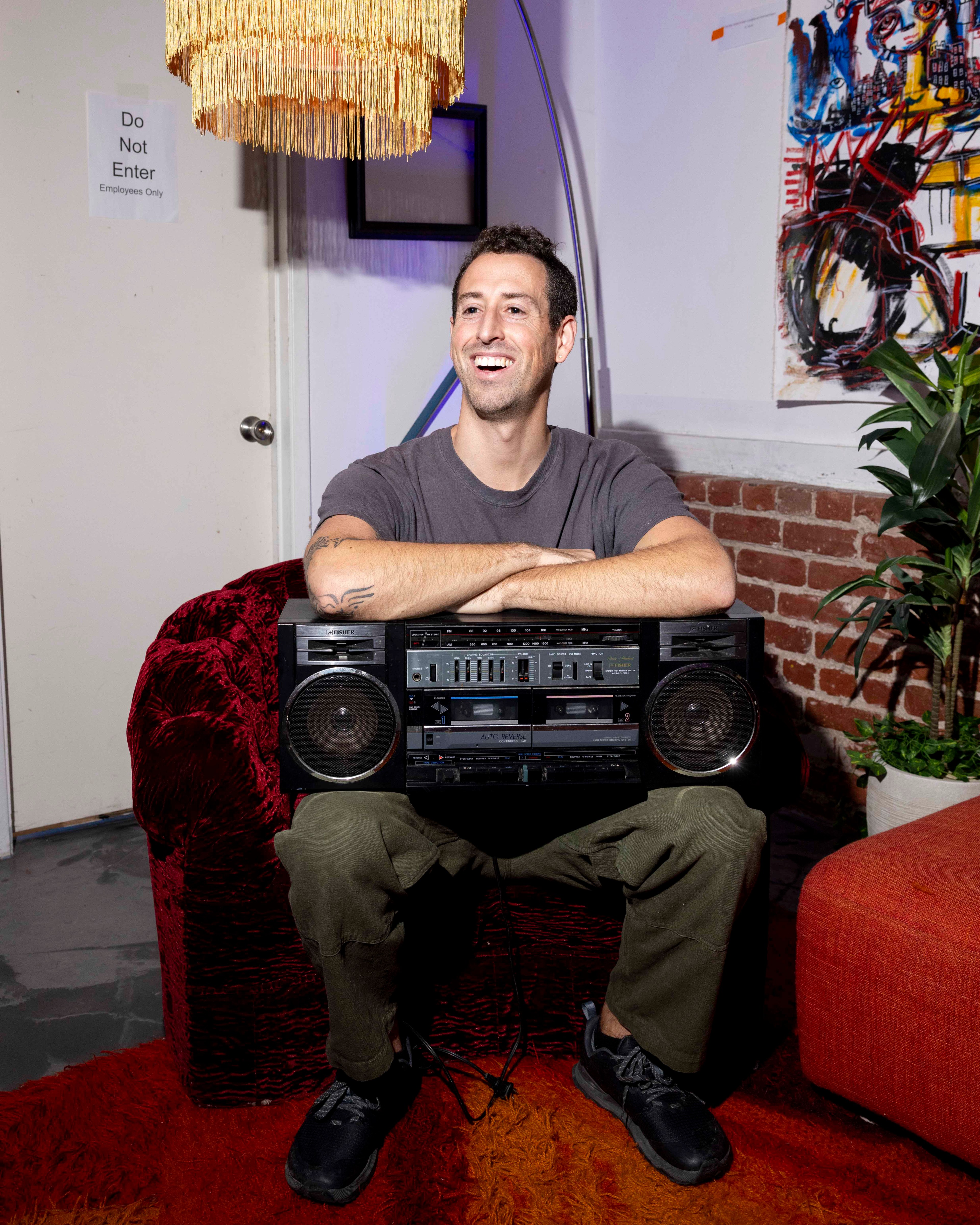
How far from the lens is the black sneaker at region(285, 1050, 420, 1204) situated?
51.1 inches

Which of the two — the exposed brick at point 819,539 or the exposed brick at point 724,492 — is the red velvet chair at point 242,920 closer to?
the exposed brick at point 819,539

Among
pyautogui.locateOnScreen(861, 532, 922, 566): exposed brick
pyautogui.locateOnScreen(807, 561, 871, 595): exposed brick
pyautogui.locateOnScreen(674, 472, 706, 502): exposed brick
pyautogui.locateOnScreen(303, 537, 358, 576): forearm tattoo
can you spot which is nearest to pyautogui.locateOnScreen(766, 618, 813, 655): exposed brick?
pyautogui.locateOnScreen(807, 561, 871, 595): exposed brick

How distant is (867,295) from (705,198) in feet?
1.92

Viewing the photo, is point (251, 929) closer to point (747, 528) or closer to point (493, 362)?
point (493, 362)

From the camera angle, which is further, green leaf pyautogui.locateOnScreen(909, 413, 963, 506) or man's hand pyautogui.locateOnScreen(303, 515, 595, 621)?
green leaf pyautogui.locateOnScreen(909, 413, 963, 506)

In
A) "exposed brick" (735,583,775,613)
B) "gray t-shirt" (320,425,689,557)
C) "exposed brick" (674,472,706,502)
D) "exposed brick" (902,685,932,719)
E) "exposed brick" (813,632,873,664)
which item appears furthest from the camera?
"exposed brick" (674,472,706,502)

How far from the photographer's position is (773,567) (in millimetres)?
2531

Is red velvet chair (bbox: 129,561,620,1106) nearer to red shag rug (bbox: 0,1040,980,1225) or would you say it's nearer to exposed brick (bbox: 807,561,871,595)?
red shag rug (bbox: 0,1040,980,1225)

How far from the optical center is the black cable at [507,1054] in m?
1.47

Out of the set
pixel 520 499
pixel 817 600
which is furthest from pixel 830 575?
pixel 520 499

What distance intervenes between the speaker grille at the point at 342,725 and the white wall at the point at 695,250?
4.71ft

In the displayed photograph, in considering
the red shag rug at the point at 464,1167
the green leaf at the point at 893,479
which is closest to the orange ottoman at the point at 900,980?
the red shag rug at the point at 464,1167

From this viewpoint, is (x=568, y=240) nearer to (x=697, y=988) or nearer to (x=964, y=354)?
(x=964, y=354)

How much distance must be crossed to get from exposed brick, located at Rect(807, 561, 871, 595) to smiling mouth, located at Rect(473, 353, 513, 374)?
994 mm
